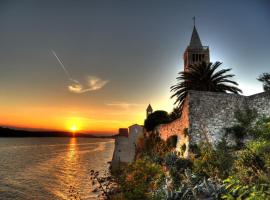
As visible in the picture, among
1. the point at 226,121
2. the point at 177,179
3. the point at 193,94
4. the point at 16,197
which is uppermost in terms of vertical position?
the point at 193,94

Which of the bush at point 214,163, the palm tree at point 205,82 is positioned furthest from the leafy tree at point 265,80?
the bush at point 214,163

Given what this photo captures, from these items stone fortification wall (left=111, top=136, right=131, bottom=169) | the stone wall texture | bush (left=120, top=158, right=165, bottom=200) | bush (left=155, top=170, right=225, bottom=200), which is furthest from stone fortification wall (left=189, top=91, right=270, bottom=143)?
stone fortification wall (left=111, top=136, right=131, bottom=169)

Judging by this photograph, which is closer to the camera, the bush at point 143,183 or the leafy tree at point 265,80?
the bush at point 143,183

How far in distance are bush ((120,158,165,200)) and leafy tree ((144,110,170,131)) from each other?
15880mm

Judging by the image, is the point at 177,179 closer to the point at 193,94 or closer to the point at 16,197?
the point at 193,94

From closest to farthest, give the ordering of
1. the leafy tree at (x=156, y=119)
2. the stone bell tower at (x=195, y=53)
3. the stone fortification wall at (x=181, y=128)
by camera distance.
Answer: the stone fortification wall at (x=181, y=128) → the leafy tree at (x=156, y=119) → the stone bell tower at (x=195, y=53)

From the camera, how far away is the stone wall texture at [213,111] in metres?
18.2

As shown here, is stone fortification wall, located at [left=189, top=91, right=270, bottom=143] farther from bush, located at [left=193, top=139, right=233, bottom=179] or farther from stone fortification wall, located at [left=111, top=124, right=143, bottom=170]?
stone fortification wall, located at [left=111, top=124, right=143, bottom=170]

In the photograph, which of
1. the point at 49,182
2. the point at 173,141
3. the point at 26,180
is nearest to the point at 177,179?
the point at 173,141

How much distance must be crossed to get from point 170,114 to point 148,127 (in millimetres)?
5289

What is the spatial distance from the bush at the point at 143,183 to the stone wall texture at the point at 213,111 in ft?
9.11

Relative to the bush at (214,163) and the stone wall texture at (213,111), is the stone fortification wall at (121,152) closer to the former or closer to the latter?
the stone wall texture at (213,111)

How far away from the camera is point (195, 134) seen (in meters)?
18.3

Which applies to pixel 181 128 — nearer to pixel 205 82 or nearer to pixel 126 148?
pixel 205 82
